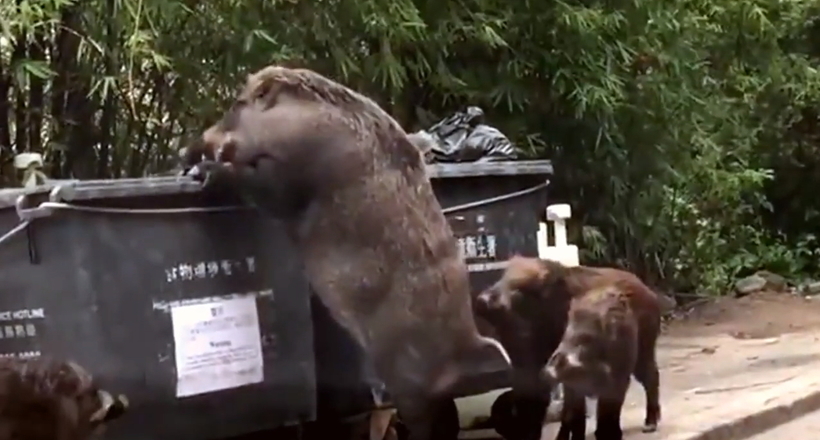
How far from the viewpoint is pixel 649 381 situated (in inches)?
239

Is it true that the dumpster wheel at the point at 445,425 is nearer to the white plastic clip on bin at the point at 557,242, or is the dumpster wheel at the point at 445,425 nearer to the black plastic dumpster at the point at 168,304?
the black plastic dumpster at the point at 168,304

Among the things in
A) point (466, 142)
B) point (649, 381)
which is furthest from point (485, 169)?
point (649, 381)

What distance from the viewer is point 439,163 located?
221 inches

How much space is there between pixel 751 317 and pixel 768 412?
4427 mm

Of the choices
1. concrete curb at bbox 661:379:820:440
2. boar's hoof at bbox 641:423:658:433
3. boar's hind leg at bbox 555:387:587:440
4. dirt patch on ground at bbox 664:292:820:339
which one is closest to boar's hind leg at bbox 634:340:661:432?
boar's hoof at bbox 641:423:658:433

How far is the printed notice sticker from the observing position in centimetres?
438

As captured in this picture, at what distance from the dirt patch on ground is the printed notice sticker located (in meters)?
6.53

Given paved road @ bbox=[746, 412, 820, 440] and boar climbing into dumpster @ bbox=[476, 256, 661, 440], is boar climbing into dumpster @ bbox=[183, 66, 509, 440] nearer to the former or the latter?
boar climbing into dumpster @ bbox=[476, 256, 661, 440]

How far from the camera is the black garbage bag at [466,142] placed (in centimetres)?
575

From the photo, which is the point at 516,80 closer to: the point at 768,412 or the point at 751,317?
the point at 768,412

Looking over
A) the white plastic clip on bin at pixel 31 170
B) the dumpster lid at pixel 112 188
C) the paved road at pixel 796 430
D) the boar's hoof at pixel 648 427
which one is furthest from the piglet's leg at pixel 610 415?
the white plastic clip on bin at pixel 31 170

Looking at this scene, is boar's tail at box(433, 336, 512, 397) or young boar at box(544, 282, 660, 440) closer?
boar's tail at box(433, 336, 512, 397)

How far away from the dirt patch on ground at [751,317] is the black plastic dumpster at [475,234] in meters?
5.27

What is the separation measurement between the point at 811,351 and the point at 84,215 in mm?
6547
